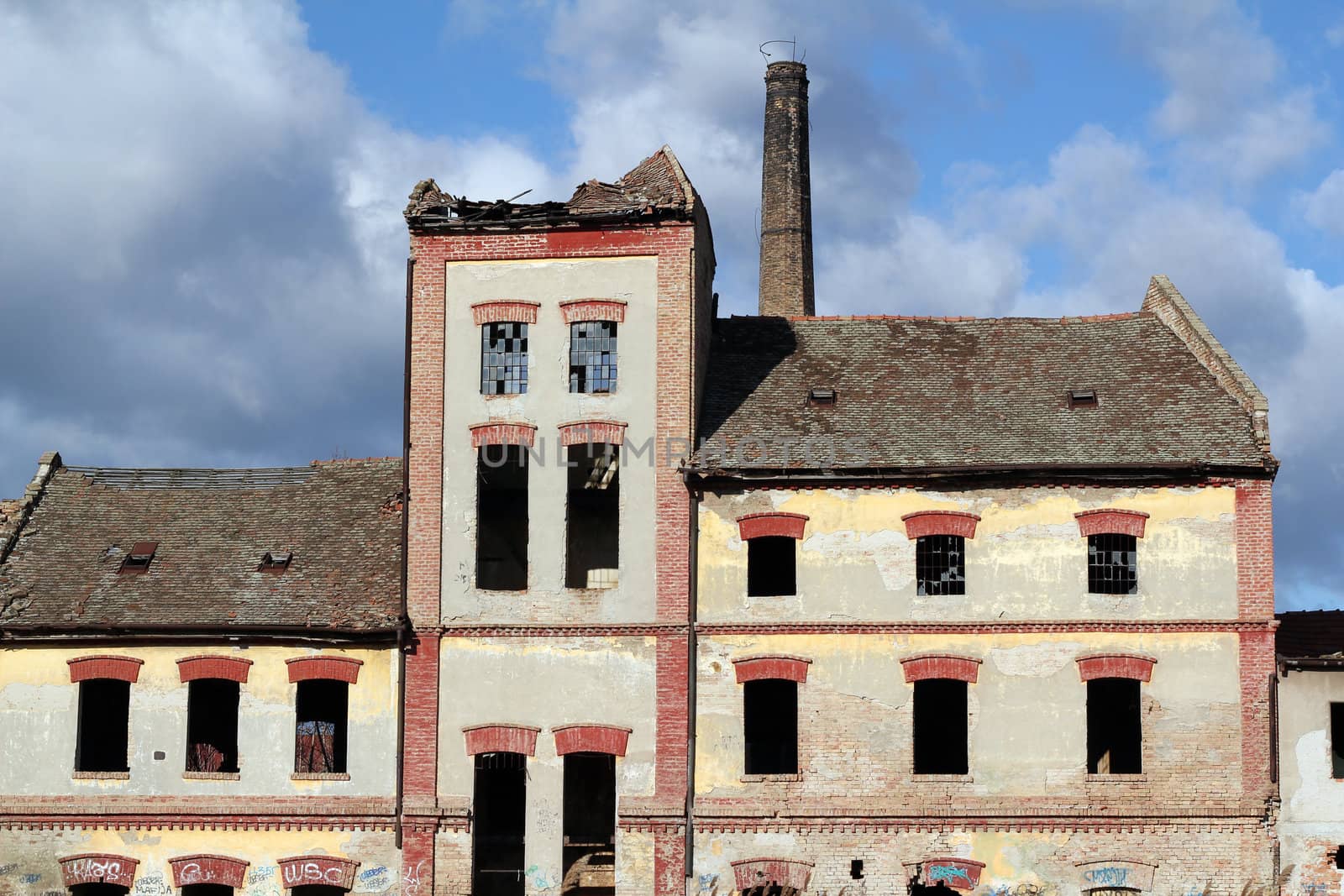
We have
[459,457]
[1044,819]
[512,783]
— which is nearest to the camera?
[1044,819]

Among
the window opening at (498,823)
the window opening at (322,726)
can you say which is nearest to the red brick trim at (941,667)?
the window opening at (498,823)

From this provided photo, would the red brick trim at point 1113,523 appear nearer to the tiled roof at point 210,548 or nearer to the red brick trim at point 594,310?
the red brick trim at point 594,310

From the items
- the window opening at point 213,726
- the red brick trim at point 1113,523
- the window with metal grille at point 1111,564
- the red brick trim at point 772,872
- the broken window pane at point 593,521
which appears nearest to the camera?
the red brick trim at point 772,872

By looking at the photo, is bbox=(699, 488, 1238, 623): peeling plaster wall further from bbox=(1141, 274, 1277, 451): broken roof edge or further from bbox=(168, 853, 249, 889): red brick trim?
bbox=(168, 853, 249, 889): red brick trim

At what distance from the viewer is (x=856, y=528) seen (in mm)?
29219

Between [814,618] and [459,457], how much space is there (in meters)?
7.18

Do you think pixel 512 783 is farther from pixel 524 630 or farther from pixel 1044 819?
pixel 1044 819

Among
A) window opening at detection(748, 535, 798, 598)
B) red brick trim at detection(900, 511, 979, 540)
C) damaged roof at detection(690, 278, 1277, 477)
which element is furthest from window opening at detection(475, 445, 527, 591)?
red brick trim at detection(900, 511, 979, 540)

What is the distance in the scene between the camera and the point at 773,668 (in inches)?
1134

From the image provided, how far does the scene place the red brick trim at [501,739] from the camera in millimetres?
28984

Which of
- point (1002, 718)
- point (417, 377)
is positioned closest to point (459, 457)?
point (417, 377)

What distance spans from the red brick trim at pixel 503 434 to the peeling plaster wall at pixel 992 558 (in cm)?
378

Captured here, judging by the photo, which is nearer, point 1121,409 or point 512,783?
point 1121,409

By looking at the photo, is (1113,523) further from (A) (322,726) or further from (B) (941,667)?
(A) (322,726)
